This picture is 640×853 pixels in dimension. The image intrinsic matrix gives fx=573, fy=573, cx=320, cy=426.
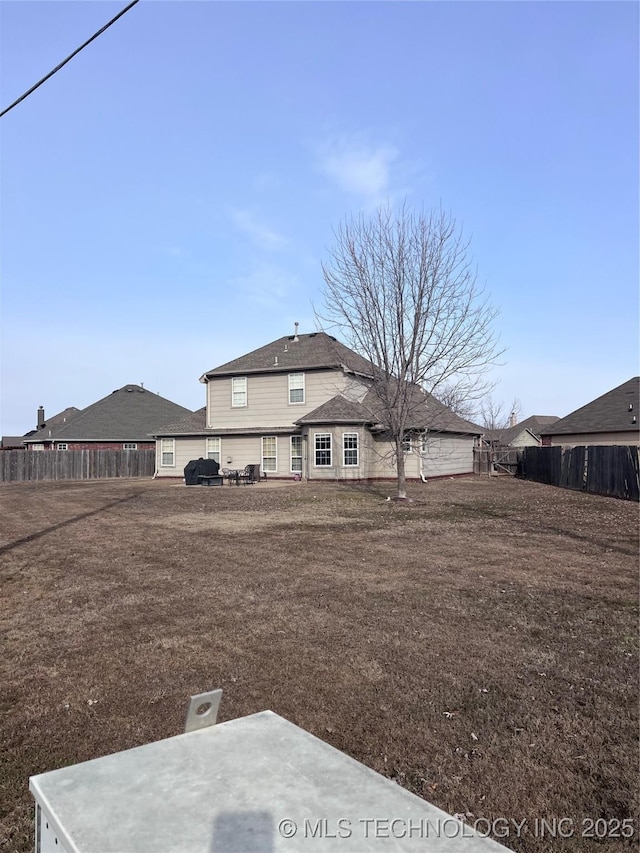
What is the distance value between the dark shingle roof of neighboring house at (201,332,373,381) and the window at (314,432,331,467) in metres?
3.20

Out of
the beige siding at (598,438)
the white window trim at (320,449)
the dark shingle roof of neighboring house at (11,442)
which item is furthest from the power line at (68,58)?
the dark shingle roof of neighboring house at (11,442)

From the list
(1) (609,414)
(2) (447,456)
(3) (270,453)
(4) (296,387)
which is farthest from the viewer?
(1) (609,414)

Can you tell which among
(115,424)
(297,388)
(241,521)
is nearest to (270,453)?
(297,388)

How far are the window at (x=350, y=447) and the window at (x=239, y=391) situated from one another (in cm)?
604

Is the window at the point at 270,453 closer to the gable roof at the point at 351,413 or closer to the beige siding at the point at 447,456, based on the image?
the gable roof at the point at 351,413

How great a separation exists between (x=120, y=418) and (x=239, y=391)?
52.4 ft

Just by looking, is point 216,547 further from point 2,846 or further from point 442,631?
point 2,846

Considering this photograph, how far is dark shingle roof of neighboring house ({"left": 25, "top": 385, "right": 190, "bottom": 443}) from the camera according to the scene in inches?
1529

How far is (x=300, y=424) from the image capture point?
2505 centimetres

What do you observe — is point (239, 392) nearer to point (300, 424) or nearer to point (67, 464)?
point (300, 424)

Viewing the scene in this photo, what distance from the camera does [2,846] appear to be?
2514mm

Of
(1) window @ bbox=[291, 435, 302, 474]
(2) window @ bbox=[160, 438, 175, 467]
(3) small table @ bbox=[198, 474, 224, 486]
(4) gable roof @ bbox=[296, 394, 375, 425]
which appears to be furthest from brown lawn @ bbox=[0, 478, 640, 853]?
(2) window @ bbox=[160, 438, 175, 467]

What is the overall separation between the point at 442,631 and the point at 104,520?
9833mm

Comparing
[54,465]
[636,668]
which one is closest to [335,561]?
[636,668]
